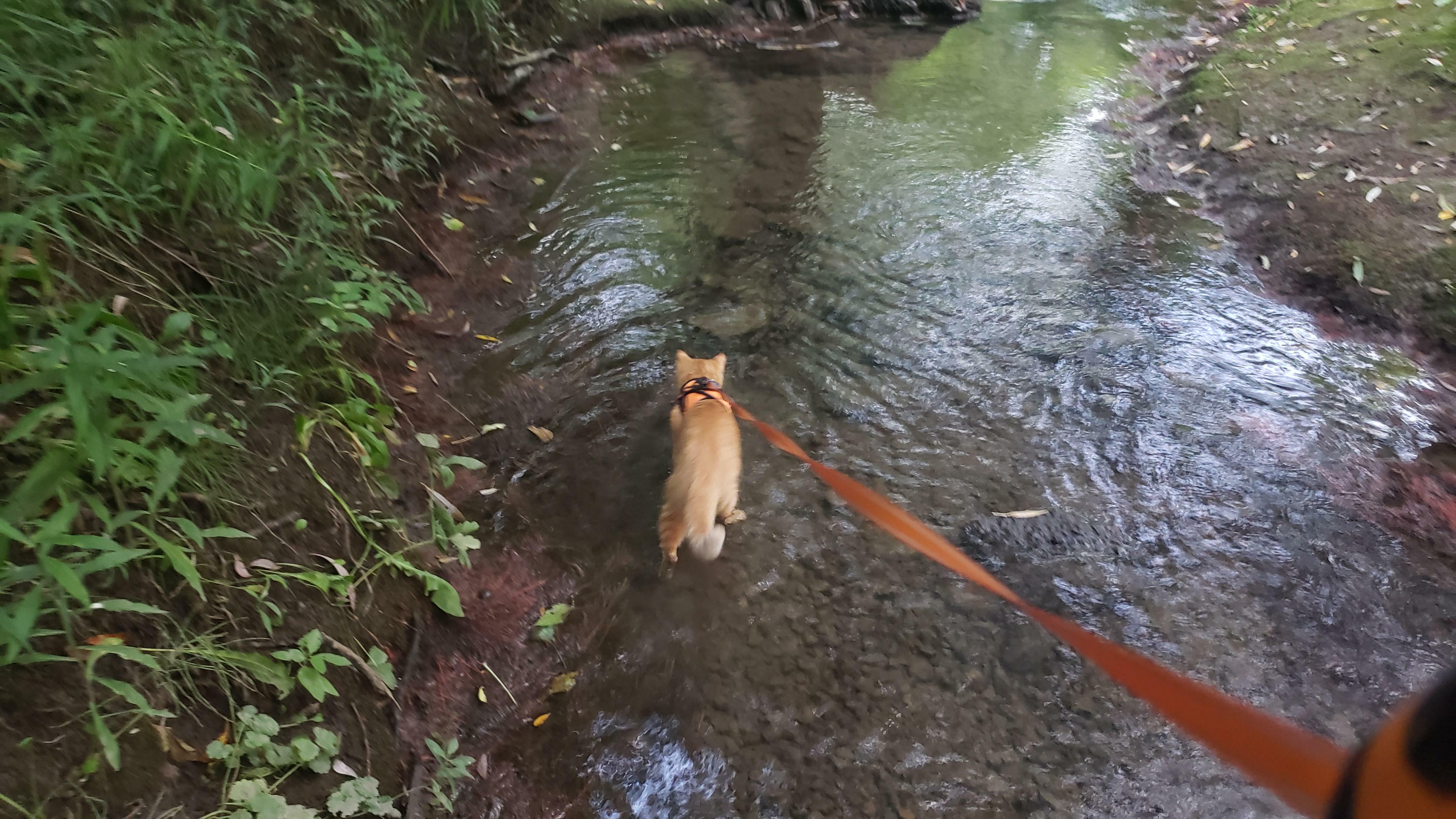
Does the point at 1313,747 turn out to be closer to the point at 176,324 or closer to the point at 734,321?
the point at 176,324

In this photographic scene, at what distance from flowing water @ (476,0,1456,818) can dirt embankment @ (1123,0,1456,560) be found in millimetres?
263

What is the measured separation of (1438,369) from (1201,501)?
93.3 inches

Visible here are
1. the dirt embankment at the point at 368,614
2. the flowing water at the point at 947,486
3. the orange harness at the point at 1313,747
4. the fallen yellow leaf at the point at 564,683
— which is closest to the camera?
the orange harness at the point at 1313,747

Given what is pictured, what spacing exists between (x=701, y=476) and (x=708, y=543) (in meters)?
0.30

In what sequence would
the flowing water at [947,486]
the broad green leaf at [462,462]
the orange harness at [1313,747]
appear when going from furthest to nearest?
the broad green leaf at [462,462], the flowing water at [947,486], the orange harness at [1313,747]

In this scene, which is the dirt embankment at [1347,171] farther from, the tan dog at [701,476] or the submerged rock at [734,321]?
the submerged rock at [734,321]

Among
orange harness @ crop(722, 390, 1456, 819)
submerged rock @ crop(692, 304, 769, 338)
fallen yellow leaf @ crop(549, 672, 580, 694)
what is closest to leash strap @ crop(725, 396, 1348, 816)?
orange harness @ crop(722, 390, 1456, 819)

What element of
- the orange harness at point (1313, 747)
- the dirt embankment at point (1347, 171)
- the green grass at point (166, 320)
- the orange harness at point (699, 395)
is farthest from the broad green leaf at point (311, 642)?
the dirt embankment at point (1347, 171)

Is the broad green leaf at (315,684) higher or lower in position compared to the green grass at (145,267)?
lower

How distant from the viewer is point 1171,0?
42.8ft

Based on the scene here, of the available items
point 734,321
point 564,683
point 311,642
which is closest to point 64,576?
point 311,642

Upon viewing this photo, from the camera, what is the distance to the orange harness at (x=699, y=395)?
3.20 metres

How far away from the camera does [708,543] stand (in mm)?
2844

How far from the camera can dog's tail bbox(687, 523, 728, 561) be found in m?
2.81
